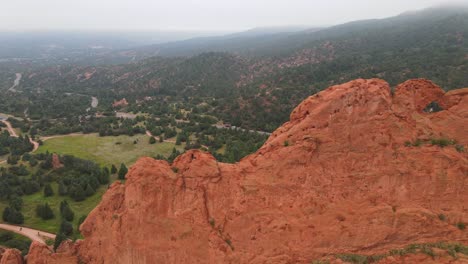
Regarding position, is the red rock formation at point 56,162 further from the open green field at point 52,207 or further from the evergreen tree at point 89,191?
the evergreen tree at point 89,191

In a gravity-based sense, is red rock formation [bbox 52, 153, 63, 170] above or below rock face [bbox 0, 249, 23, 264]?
below

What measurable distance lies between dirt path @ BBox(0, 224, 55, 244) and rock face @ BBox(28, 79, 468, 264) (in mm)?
28737

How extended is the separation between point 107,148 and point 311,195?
272ft

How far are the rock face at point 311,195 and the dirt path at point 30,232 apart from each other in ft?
94.3

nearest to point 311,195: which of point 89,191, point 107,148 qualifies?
point 89,191

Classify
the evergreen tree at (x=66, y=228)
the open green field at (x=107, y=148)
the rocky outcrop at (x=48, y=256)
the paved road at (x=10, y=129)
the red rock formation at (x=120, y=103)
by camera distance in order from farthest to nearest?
the red rock formation at (x=120, y=103) → the paved road at (x=10, y=129) → the open green field at (x=107, y=148) → the evergreen tree at (x=66, y=228) → the rocky outcrop at (x=48, y=256)

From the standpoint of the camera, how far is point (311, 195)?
67.6ft

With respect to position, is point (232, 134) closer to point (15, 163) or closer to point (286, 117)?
point (286, 117)

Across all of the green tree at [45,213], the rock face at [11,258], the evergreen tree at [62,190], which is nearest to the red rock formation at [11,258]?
the rock face at [11,258]

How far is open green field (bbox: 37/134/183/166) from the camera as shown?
284ft

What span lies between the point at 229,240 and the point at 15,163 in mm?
76336

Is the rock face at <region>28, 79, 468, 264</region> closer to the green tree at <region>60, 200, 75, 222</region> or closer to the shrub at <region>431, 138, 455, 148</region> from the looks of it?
the shrub at <region>431, 138, 455, 148</region>

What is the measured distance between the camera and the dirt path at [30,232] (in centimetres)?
4725

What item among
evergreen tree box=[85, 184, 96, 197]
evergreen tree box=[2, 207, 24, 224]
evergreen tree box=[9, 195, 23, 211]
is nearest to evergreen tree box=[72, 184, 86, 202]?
evergreen tree box=[85, 184, 96, 197]
